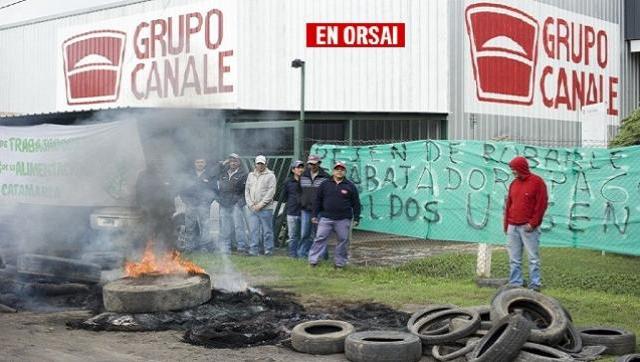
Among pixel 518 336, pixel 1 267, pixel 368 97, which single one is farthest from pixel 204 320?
pixel 368 97

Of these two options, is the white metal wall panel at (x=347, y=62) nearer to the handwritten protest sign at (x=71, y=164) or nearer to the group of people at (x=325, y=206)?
the handwritten protest sign at (x=71, y=164)

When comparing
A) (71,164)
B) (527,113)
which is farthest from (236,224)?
(527,113)

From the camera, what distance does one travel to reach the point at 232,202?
14.7 meters

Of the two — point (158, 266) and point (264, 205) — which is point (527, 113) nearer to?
point (264, 205)

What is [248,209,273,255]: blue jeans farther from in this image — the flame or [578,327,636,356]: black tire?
[578,327,636,356]: black tire

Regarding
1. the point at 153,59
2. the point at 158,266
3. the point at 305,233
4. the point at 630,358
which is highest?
the point at 153,59

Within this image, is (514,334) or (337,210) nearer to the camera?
(514,334)

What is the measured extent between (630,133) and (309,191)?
630cm

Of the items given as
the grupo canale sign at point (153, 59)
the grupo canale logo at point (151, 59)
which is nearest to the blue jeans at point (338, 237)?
the grupo canale sign at point (153, 59)

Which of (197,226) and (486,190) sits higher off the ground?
(486,190)

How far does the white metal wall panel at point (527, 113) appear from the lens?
1942 centimetres

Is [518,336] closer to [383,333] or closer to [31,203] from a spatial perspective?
[383,333]

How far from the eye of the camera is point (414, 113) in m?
19.3

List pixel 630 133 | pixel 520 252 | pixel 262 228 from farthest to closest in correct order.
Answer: pixel 262 228 → pixel 630 133 → pixel 520 252
